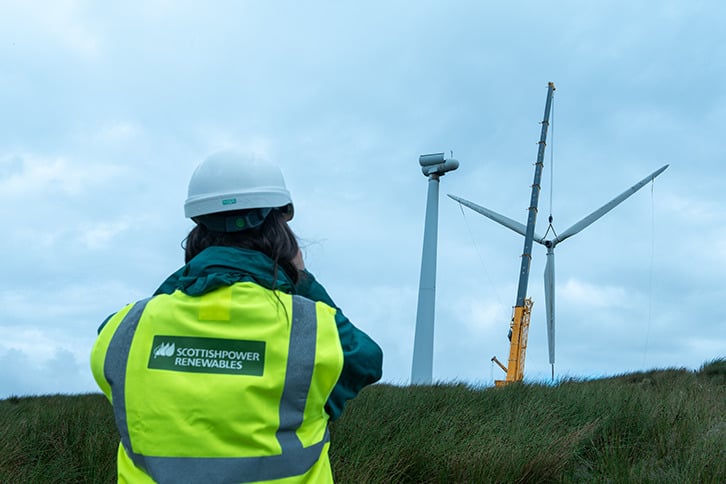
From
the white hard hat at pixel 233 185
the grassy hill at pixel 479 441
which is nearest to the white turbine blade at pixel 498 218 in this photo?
the grassy hill at pixel 479 441

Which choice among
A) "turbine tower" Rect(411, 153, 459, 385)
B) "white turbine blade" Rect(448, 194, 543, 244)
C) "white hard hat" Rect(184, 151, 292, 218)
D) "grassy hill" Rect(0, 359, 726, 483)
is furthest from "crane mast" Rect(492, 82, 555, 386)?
"white hard hat" Rect(184, 151, 292, 218)

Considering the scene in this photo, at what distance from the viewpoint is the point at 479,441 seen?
6859 millimetres

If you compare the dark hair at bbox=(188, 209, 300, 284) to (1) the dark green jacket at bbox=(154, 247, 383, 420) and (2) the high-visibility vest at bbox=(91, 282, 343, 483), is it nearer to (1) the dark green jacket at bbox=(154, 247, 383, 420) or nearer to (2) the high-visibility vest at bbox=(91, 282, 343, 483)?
(1) the dark green jacket at bbox=(154, 247, 383, 420)

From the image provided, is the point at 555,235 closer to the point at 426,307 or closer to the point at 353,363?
the point at 426,307

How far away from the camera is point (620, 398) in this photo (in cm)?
958

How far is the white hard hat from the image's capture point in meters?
2.62

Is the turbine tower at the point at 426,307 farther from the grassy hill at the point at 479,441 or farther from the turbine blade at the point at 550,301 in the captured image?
the grassy hill at the point at 479,441

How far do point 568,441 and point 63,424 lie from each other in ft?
18.2

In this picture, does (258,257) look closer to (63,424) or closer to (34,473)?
(34,473)

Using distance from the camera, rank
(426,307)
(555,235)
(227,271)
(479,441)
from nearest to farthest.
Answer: (227,271)
(479,441)
(426,307)
(555,235)

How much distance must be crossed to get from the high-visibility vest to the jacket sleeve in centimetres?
7

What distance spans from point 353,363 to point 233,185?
0.85 m

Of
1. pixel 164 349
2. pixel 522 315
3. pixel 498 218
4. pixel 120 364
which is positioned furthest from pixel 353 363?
pixel 498 218

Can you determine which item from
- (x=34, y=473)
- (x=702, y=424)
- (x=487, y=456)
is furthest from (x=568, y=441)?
(x=34, y=473)
